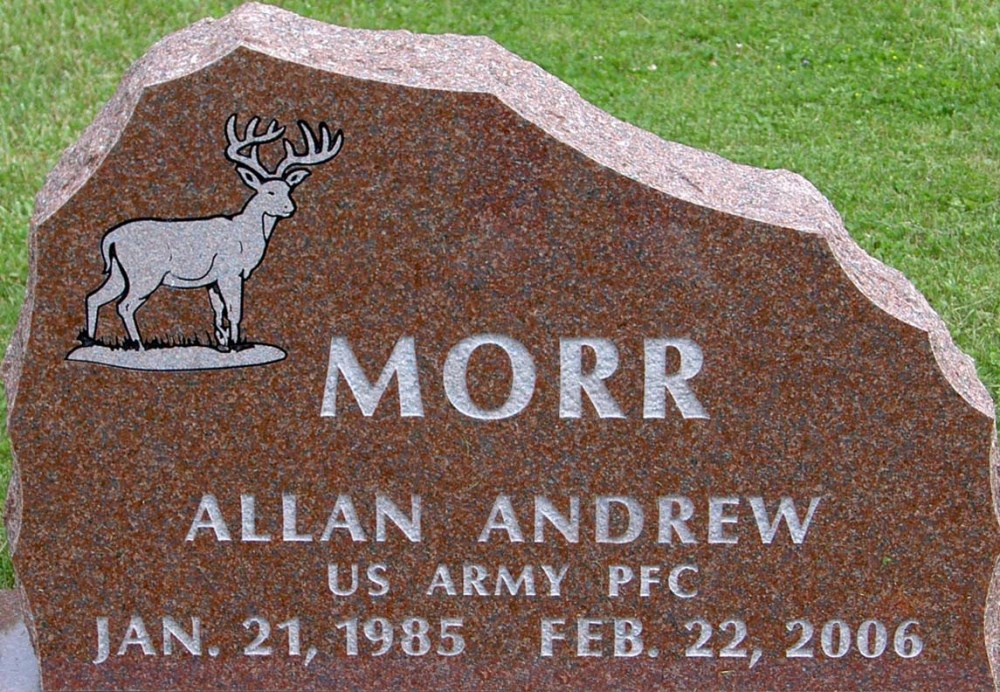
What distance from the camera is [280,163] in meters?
3.25

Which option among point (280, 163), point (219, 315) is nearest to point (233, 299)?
point (219, 315)

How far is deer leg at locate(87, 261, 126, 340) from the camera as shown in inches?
131

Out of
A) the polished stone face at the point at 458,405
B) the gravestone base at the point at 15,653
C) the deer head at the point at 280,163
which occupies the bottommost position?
the gravestone base at the point at 15,653

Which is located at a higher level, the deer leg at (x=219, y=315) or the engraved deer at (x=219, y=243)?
the engraved deer at (x=219, y=243)

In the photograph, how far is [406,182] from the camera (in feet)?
10.8

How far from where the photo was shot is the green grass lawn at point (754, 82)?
21.3ft

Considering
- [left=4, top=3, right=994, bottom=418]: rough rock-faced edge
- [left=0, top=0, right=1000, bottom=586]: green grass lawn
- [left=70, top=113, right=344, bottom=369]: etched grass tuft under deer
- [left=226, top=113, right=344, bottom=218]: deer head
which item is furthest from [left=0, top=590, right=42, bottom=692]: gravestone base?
[left=0, top=0, right=1000, bottom=586]: green grass lawn

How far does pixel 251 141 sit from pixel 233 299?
0.34 metres

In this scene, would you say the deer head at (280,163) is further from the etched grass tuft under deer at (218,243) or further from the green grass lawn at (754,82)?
the green grass lawn at (754,82)

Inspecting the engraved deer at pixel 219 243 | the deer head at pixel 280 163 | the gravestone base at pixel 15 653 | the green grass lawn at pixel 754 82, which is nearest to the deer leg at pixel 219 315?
the engraved deer at pixel 219 243

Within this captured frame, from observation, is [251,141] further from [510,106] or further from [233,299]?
[510,106]

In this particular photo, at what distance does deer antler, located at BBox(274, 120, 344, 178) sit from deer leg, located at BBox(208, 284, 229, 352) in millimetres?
293

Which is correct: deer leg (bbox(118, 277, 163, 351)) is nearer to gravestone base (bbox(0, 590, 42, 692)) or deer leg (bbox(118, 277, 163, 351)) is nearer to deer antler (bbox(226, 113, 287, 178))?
deer antler (bbox(226, 113, 287, 178))

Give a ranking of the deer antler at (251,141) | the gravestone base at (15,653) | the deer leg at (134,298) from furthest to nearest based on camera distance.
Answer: the gravestone base at (15,653) → the deer leg at (134,298) → the deer antler at (251,141)
